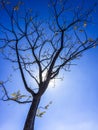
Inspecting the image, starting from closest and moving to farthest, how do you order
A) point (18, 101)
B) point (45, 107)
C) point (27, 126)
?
point (27, 126), point (18, 101), point (45, 107)

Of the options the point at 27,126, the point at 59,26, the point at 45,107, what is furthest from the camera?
the point at 59,26

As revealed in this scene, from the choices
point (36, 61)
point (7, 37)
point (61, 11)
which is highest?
point (61, 11)

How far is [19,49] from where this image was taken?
14430 mm

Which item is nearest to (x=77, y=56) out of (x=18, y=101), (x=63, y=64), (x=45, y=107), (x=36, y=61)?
(x=63, y=64)

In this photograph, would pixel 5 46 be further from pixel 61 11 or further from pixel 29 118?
pixel 29 118

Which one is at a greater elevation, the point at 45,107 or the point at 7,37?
the point at 7,37

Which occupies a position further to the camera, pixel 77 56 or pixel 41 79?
pixel 77 56

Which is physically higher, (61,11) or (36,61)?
(61,11)

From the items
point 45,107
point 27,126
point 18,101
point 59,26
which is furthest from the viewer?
point 59,26

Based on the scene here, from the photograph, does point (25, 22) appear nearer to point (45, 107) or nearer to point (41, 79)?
point (41, 79)

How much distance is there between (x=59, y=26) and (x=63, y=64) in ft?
7.65

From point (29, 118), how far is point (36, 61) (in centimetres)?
391

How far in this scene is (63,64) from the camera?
1402 cm

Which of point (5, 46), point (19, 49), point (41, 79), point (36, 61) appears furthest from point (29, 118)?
point (5, 46)
